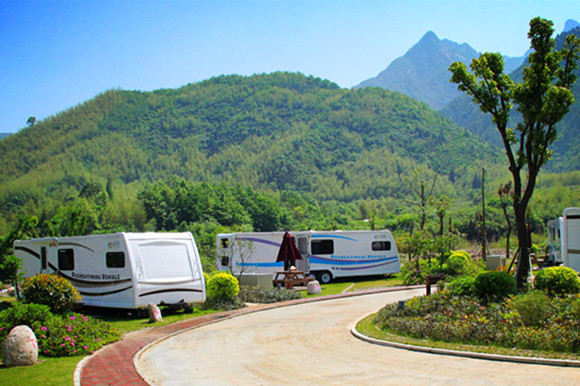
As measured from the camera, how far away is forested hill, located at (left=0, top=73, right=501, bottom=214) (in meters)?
127

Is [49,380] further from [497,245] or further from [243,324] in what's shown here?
[497,245]

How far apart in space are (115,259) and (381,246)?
14366 mm

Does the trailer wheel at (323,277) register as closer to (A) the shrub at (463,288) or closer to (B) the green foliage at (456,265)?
(B) the green foliage at (456,265)

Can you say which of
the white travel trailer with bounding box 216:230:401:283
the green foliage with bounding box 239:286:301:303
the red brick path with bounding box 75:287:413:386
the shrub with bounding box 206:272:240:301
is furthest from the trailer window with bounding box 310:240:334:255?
the red brick path with bounding box 75:287:413:386

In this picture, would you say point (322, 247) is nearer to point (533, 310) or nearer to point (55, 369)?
point (533, 310)

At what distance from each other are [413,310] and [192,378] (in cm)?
540

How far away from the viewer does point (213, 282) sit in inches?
698

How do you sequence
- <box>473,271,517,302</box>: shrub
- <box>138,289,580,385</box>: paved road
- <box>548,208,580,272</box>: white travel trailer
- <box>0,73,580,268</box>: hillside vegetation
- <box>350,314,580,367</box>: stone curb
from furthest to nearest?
<box>0,73,580,268</box>: hillside vegetation → <box>548,208,580,272</box>: white travel trailer → <box>473,271,517,302</box>: shrub → <box>350,314,580,367</box>: stone curb → <box>138,289,580,385</box>: paved road

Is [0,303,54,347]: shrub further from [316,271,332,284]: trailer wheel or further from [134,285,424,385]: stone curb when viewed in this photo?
[316,271,332,284]: trailer wheel

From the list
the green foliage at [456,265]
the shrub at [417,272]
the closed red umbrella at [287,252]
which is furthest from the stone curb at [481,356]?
the shrub at [417,272]

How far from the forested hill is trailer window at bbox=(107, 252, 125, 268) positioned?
282 ft

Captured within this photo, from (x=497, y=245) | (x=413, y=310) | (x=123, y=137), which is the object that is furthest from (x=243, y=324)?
(x=123, y=137)

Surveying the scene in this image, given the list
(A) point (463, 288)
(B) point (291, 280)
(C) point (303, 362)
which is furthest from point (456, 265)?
(C) point (303, 362)

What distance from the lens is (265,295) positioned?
62.8ft
